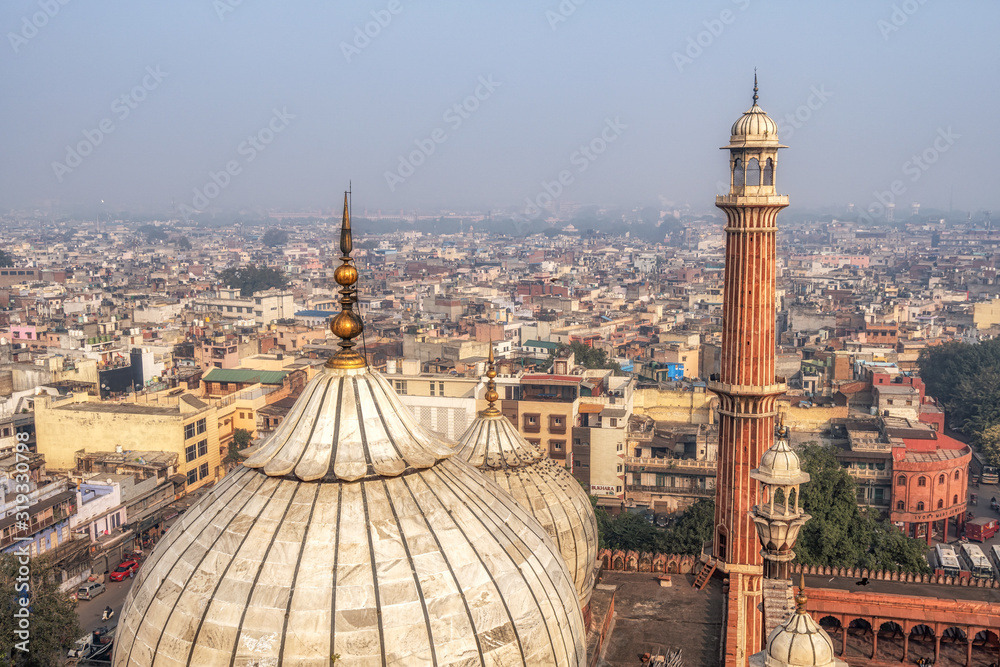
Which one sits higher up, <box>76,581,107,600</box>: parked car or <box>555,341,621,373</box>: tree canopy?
<box>555,341,621,373</box>: tree canopy

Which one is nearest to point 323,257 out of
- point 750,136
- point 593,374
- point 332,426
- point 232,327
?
point 232,327

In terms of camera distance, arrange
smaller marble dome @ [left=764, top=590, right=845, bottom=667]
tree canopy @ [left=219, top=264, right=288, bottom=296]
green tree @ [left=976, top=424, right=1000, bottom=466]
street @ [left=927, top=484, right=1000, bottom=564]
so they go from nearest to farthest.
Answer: smaller marble dome @ [left=764, top=590, right=845, bottom=667] → street @ [left=927, top=484, right=1000, bottom=564] → green tree @ [left=976, top=424, right=1000, bottom=466] → tree canopy @ [left=219, top=264, right=288, bottom=296]

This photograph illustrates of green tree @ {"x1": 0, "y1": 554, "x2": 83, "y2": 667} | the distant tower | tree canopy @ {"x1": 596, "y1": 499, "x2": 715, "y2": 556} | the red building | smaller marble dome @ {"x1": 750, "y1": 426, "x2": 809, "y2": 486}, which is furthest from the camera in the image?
the red building

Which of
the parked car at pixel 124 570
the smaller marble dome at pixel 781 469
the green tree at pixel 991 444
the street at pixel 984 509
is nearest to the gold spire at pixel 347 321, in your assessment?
the smaller marble dome at pixel 781 469

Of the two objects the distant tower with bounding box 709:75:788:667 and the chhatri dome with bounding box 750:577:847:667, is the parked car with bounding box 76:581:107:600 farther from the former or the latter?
the chhatri dome with bounding box 750:577:847:667

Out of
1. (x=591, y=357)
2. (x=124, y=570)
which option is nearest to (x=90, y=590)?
(x=124, y=570)

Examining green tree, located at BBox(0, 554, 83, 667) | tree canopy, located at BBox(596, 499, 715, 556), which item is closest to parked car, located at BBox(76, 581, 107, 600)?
green tree, located at BBox(0, 554, 83, 667)

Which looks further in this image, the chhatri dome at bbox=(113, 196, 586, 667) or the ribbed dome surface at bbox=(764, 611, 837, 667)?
the ribbed dome surface at bbox=(764, 611, 837, 667)

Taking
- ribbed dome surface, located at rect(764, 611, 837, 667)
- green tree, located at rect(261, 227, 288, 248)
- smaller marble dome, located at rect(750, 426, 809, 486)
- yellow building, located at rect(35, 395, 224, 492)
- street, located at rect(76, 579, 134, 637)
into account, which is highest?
green tree, located at rect(261, 227, 288, 248)
